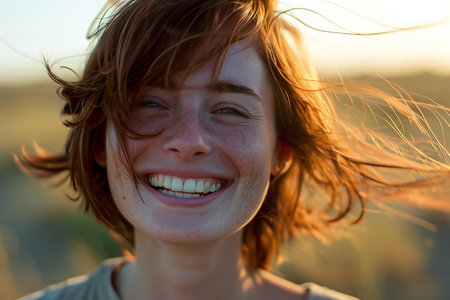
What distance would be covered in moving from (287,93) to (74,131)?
103cm

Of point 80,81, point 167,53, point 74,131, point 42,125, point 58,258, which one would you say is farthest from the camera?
point 42,125

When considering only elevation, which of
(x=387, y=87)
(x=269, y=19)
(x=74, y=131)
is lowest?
(x=74, y=131)

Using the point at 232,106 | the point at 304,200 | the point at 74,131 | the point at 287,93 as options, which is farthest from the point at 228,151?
the point at 304,200

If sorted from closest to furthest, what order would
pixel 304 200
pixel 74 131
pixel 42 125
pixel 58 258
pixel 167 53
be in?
pixel 167 53 < pixel 74 131 < pixel 304 200 < pixel 58 258 < pixel 42 125

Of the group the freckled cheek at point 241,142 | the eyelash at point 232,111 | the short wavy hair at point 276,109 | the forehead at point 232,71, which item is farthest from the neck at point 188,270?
the forehead at point 232,71

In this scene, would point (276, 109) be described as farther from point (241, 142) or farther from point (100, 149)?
point (100, 149)

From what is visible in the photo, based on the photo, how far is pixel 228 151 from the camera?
6.87 feet

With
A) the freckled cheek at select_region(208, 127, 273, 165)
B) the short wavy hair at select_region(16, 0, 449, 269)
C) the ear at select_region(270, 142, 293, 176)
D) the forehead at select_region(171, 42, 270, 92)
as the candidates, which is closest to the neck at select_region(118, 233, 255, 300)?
the short wavy hair at select_region(16, 0, 449, 269)

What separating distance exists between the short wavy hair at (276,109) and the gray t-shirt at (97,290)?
0.84 ft

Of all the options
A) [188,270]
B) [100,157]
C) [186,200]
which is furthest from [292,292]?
[100,157]

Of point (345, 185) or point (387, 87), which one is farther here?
point (345, 185)

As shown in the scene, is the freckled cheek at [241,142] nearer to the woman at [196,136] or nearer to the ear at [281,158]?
the woman at [196,136]

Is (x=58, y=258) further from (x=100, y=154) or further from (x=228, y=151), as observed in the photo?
(x=228, y=151)

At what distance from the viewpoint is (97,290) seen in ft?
8.49
